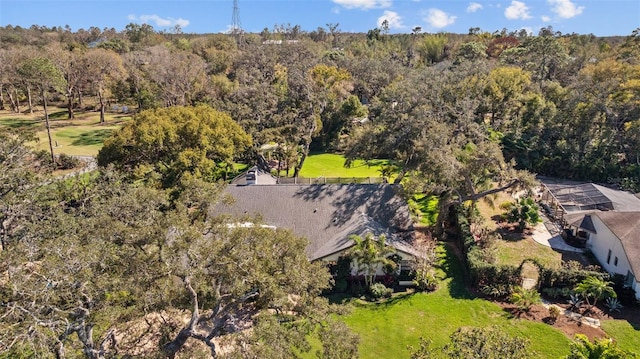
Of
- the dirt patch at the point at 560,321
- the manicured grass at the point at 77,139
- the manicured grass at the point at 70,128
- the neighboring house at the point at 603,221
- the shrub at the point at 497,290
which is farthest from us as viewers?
the manicured grass at the point at 70,128

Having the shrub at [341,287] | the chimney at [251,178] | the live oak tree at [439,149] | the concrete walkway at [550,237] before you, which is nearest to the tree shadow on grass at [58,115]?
the chimney at [251,178]

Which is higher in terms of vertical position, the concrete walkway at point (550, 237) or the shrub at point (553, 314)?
the concrete walkway at point (550, 237)

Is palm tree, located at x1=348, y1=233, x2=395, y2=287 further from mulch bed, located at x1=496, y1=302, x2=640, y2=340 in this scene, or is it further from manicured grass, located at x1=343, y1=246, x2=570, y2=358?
mulch bed, located at x1=496, y1=302, x2=640, y2=340

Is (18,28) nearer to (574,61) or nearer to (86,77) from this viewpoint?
(86,77)

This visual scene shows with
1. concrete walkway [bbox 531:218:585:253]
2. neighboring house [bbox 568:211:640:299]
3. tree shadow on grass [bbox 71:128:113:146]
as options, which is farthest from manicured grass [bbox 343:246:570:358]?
tree shadow on grass [bbox 71:128:113:146]

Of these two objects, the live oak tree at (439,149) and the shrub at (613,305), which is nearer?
the shrub at (613,305)

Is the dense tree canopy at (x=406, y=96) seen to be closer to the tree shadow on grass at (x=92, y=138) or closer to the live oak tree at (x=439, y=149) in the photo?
the live oak tree at (x=439, y=149)
